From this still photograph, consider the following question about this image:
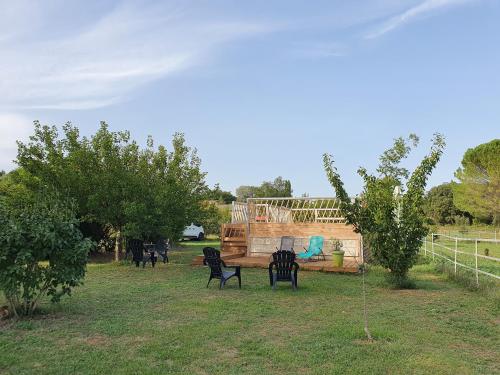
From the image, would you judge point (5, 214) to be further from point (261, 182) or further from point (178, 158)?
point (261, 182)

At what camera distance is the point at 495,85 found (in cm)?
1205

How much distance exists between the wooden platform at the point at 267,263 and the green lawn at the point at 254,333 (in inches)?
105

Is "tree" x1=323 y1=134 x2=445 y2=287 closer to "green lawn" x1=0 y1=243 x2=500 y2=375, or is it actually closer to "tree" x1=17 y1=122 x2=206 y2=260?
"green lawn" x1=0 y1=243 x2=500 y2=375

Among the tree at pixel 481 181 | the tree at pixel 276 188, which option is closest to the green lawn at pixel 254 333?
the tree at pixel 276 188

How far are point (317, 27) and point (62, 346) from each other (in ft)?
31.8

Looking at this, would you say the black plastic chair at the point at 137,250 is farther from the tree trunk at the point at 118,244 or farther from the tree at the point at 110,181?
the tree trunk at the point at 118,244

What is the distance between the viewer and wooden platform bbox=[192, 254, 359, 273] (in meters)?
11.0

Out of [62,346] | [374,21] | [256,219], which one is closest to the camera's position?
[62,346]

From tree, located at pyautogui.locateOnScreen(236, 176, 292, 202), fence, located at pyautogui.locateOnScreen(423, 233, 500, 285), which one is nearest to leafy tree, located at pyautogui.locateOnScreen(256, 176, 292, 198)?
tree, located at pyautogui.locateOnScreen(236, 176, 292, 202)

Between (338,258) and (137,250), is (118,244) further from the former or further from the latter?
(338,258)

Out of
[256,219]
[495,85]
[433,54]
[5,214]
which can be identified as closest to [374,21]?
[433,54]

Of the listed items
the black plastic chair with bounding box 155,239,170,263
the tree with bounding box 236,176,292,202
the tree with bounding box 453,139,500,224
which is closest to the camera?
the black plastic chair with bounding box 155,239,170,263

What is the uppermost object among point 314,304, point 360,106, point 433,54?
point 433,54

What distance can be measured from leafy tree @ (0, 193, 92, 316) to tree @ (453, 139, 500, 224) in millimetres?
36673
